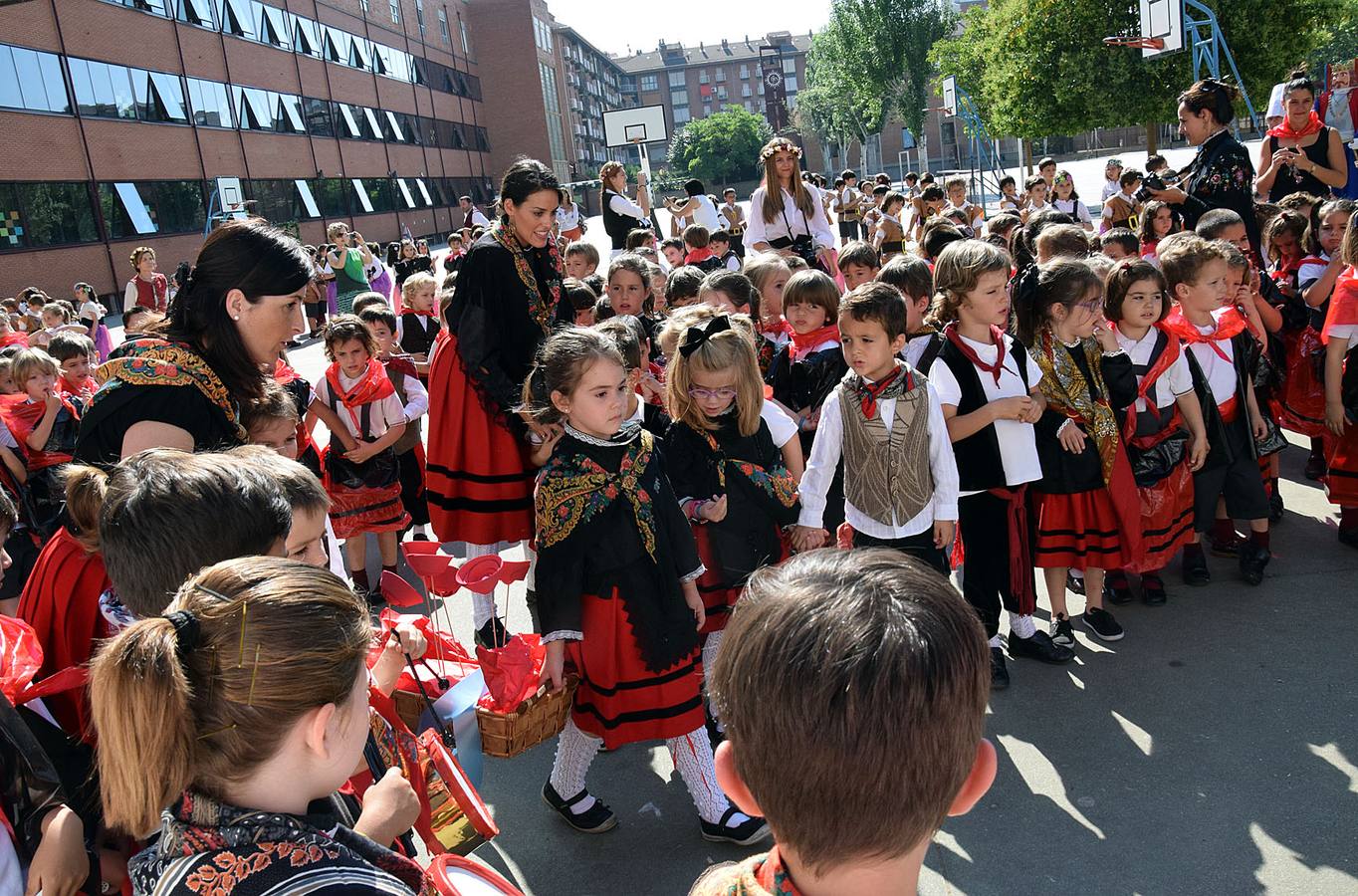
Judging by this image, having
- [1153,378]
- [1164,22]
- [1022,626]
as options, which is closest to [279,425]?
[1022,626]

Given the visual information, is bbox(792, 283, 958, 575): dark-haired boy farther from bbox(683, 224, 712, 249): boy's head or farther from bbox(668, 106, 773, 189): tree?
bbox(668, 106, 773, 189): tree

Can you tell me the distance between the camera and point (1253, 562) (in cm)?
438

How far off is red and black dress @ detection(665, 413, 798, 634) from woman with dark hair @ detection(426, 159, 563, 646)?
700 millimetres

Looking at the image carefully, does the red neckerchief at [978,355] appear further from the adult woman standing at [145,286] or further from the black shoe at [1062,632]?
the adult woman standing at [145,286]

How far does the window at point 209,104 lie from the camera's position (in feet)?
98.2

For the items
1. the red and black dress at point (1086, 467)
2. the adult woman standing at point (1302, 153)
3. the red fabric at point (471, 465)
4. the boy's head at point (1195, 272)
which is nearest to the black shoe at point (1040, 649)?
the red and black dress at point (1086, 467)

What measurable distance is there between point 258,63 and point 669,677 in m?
37.6

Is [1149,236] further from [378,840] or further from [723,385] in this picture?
[378,840]

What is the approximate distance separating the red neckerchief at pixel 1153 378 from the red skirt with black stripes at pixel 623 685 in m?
2.49

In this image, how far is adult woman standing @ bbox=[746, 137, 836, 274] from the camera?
22.6 ft

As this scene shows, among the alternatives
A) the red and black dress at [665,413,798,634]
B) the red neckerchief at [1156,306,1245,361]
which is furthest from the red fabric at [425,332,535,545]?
the red neckerchief at [1156,306,1245,361]

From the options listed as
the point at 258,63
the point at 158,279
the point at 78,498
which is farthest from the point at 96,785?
the point at 258,63

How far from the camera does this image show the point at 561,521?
2.89 m

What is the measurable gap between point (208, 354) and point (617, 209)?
777 cm
